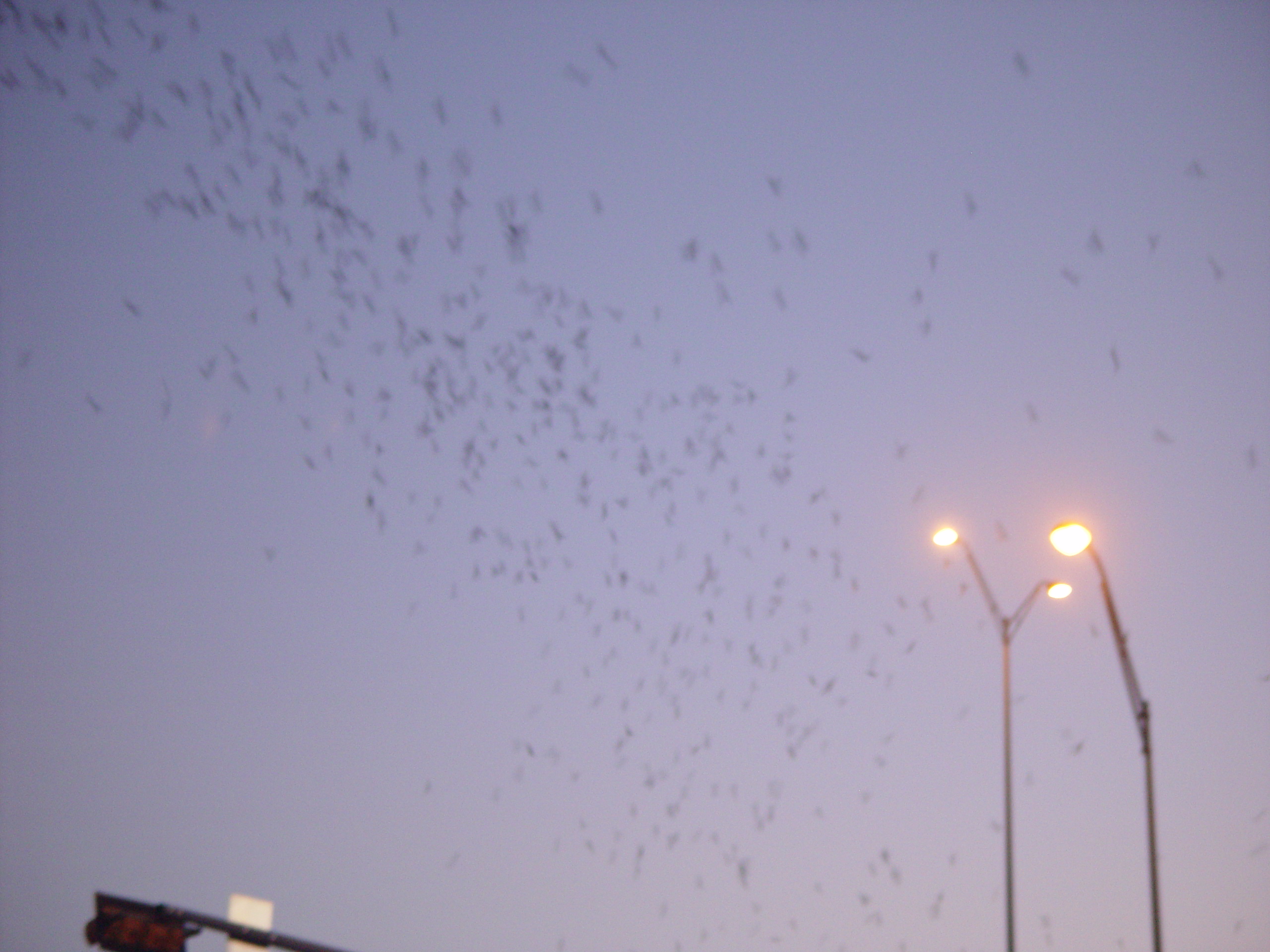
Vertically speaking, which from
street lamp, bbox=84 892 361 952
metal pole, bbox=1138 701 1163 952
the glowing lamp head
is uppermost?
the glowing lamp head

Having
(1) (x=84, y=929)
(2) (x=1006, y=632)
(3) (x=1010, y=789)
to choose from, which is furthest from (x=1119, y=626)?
(1) (x=84, y=929)

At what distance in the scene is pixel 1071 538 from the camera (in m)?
10.0

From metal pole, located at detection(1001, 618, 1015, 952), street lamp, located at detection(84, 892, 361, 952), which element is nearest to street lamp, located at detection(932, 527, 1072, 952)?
metal pole, located at detection(1001, 618, 1015, 952)

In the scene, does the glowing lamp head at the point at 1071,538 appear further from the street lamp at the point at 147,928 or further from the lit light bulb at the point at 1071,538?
the street lamp at the point at 147,928

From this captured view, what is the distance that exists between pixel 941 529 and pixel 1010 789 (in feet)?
13.6

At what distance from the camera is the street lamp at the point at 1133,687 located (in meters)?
9.76

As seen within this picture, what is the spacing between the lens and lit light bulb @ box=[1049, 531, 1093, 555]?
9977mm

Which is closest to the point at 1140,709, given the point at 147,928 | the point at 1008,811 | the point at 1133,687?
the point at 1133,687

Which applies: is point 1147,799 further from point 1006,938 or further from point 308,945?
point 308,945

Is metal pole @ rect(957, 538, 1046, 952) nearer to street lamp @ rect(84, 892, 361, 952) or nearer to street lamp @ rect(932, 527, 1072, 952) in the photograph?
street lamp @ rect(932, 527, 1072, 952)

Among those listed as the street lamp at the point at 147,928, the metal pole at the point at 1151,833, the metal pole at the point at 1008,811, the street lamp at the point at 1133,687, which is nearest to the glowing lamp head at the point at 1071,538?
the street lamp at the point at 1133,687

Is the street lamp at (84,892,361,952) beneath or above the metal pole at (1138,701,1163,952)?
beneath

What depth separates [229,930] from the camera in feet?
33.6

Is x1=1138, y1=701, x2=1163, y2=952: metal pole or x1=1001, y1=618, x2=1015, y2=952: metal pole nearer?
x1=1138, y1=701, x2=1163, y2=952: metal pole
